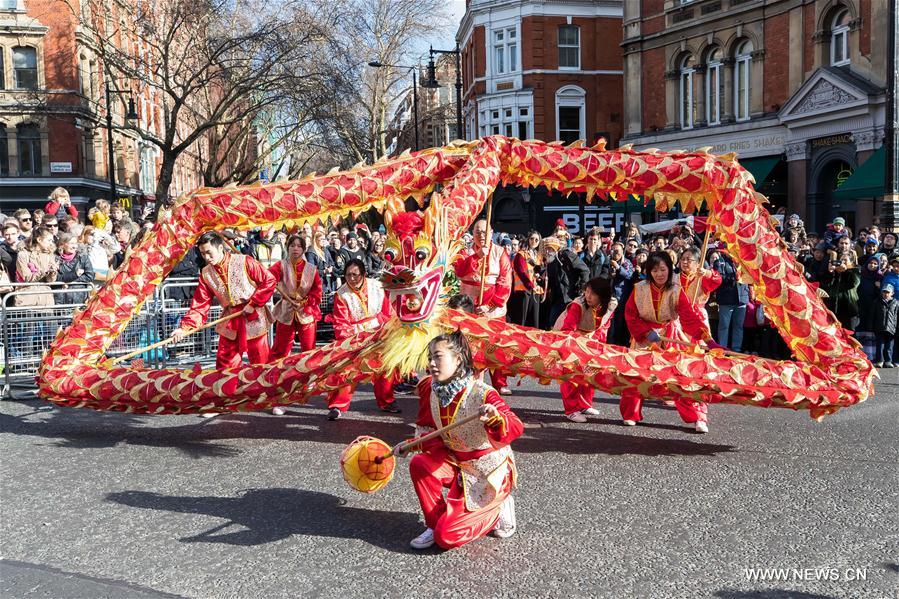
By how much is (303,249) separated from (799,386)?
15.2ft

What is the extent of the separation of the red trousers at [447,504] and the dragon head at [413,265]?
3.90 ft

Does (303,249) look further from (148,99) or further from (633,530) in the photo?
(148,99)

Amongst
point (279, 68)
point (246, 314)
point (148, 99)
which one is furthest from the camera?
point (148, 99)

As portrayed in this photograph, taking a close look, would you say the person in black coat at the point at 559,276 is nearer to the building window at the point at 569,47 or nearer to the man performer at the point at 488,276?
the man performer at the point at 488,276

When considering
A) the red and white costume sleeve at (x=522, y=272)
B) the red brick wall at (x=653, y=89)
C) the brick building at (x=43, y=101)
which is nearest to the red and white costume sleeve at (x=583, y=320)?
the red and white costume sleeve at (x=522, y=272)

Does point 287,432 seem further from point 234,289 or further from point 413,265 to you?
point 413,265

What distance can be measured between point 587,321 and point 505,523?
10.9 feet

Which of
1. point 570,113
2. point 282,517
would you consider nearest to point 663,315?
point 282,517

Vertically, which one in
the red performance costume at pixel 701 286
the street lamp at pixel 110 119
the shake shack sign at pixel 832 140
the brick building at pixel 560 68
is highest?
the brick building at pixel 560 68

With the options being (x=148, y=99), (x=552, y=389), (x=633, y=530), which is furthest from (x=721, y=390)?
(x=148, y=99)

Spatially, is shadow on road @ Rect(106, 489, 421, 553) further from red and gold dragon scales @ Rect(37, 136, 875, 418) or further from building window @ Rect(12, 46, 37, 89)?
building window @ Rect(12, 46, 37, 89)

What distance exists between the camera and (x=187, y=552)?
4.30 meters

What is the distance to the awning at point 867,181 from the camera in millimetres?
17984

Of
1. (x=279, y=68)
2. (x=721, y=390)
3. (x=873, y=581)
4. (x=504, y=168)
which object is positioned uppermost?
(x=279, y=68)
